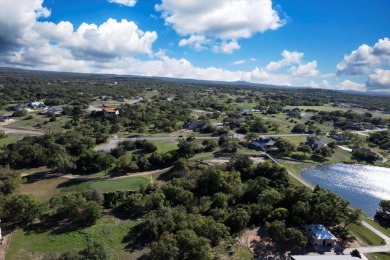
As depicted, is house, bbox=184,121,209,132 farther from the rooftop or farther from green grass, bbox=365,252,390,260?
green grass, bbox=365,252,390,260

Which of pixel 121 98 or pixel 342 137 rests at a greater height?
pixel 121 98

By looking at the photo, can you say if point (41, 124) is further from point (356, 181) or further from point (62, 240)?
point (356, 181)

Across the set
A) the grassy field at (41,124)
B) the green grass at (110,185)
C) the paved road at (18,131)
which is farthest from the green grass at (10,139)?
the green grass at (110,185)

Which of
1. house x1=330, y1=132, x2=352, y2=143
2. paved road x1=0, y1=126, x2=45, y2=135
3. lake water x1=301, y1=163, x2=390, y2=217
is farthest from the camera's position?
house x1=330, y1=132, x2=352, y2=143

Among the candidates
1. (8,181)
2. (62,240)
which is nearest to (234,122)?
(8,181)

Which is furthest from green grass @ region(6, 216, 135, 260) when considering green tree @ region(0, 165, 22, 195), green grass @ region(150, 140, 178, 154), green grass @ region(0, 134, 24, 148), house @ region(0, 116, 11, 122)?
house @ region(0, 116, 11, 122)

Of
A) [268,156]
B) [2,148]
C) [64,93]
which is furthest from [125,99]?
[268,156]
